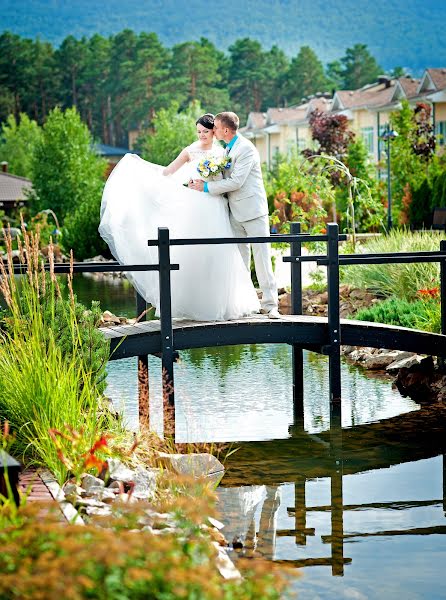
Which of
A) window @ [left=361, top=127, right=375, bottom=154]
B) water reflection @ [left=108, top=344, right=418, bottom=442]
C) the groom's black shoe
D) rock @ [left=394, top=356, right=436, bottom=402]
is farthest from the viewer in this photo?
window @ [left=361, top=127, right=375, bottom=154]

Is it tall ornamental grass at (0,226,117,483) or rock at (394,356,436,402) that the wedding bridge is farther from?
tall ornamental grass at (0,226,117,483)

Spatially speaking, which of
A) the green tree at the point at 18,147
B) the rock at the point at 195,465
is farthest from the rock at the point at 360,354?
the green tree at the point at 18,147

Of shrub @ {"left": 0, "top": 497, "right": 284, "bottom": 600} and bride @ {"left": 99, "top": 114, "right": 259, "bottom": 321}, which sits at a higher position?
bride @ {"left": 99, "top": 114, "right": 259, "bottom": 321}

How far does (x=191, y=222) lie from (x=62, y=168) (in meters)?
37.5

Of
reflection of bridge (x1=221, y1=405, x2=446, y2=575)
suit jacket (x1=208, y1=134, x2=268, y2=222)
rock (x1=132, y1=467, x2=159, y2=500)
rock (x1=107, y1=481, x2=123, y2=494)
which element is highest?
suit jacket (x1=208, y1=134, x2=268, y2=222)

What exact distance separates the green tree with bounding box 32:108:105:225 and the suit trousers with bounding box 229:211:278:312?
3640 cm

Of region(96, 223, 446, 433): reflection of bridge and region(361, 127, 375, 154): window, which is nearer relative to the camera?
region(96, 223, 446, 433): reflection of bridge

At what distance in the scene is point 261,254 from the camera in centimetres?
1070

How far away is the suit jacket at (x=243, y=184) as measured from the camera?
10.3 m

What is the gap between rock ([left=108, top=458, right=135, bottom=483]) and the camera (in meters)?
6.71

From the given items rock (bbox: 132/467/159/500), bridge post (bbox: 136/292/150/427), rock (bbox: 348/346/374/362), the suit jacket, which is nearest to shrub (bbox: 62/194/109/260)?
rock (bbox: 348/346/374/362)

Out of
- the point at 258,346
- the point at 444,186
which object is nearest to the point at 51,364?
the point at 258,346

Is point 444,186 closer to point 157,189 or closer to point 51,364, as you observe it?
point 157,189

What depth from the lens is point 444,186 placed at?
94.9ft
